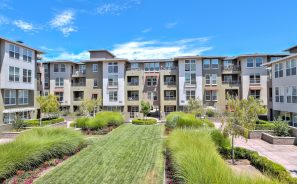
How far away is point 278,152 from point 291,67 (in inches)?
558

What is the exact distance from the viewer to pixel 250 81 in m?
38.7

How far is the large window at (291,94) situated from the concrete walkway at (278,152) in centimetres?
913

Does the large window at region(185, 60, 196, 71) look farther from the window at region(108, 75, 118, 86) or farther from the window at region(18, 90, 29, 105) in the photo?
the window at region(18, 90, 29, 105)

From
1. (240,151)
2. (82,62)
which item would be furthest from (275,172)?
(82,62)

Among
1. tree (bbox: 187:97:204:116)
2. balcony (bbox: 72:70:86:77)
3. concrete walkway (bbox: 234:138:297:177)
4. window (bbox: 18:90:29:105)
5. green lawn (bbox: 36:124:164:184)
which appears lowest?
concrete walkway (bbox: 234:138:297:177)

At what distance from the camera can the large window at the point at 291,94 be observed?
24745mm

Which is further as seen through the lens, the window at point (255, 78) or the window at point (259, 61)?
the window at point (255, 78)

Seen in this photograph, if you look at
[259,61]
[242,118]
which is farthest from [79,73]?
[242,118]

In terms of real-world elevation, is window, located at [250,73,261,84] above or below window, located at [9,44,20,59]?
below

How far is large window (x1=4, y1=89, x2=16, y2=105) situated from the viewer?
28172mm

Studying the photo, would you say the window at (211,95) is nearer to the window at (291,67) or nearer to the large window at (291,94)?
the large window at (291,94)

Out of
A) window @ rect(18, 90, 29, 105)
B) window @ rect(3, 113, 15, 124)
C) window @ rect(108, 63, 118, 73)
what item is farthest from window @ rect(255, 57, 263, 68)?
window @ rect(3, 113, 15, 124)

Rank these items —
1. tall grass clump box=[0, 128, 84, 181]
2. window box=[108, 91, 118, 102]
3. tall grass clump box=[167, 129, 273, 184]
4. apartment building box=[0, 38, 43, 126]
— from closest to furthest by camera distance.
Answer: tall grass clump box=[167, 129, 273, 184] < tall grass clump box=[0, 128, 84, 181] < apartment building box=[0, 38, 43, 126] < window box=[108, 91, 118, 102]

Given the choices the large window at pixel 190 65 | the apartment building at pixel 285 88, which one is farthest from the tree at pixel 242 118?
the large window at pixel 190 65
